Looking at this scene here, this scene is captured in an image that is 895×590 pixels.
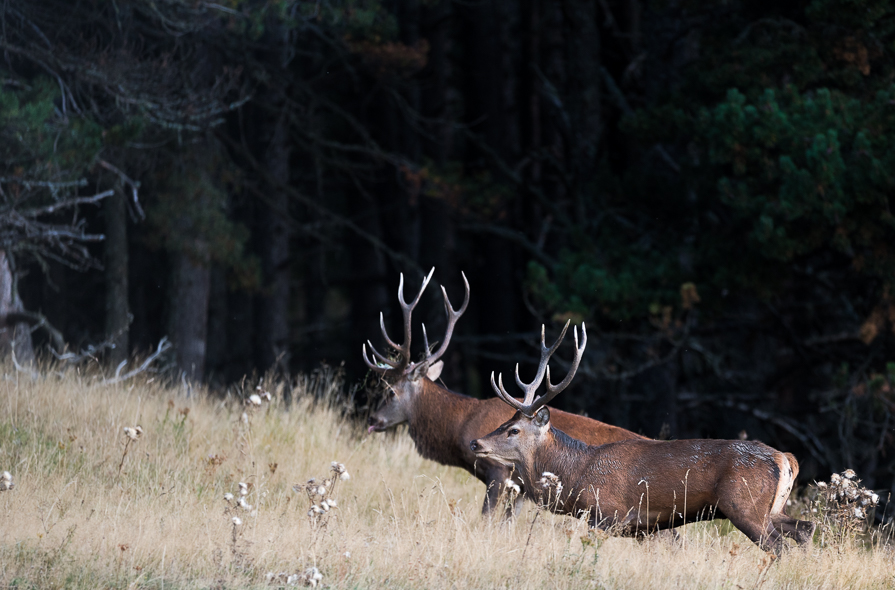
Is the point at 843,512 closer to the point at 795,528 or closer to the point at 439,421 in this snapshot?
the point at 795,528

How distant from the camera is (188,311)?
15.1 metres

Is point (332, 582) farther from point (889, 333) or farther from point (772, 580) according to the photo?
point (889, 333)

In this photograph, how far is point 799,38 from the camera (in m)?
12.5

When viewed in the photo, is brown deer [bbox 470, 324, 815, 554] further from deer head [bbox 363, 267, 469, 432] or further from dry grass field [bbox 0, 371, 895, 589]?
deer head [bbox 363, 267, 469, 432]

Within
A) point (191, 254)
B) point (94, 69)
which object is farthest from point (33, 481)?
point (191, 254)

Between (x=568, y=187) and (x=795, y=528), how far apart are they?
11104 millimetres

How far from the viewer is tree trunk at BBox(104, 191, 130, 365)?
1439 centimetres

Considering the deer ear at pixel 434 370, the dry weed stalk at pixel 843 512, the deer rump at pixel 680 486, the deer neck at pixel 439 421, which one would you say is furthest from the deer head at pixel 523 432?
the deer ear at pixel 434 370

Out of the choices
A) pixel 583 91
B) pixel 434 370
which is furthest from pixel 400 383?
pixel 583 91

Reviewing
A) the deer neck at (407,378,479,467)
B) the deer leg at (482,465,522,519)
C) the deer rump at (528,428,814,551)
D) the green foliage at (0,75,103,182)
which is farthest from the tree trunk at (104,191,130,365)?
the deer rump at (528,428,814,551)

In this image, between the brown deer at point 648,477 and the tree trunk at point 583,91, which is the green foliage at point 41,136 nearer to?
the brown deer at point 648,477

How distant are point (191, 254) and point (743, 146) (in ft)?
24.6

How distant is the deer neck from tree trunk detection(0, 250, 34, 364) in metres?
4.44

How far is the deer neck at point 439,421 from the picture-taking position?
27.2 feet
